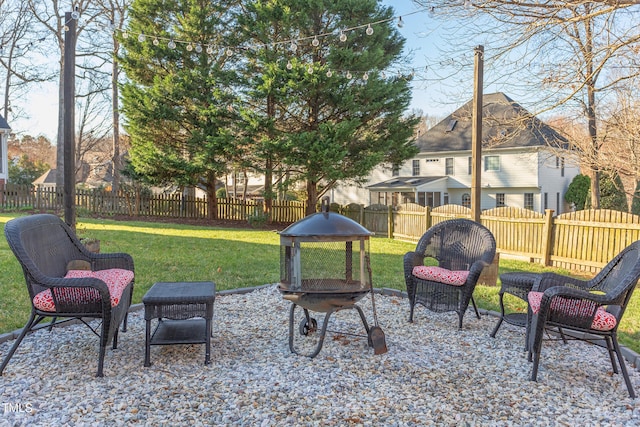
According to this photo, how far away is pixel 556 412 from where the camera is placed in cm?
230

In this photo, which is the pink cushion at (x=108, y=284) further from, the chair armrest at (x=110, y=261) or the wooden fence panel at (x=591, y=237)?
the wooden fence panel at (x=591, y=237)

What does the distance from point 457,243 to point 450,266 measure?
25 cm

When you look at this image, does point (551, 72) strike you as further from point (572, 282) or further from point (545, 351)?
point (545, 351)

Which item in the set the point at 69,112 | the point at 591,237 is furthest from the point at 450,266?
the point at 69,112

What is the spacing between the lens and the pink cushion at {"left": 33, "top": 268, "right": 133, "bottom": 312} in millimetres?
2717

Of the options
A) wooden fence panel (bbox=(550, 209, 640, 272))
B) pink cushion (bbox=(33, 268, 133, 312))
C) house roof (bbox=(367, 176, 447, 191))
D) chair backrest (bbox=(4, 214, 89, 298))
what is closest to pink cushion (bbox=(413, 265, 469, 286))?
pink cushion (bbox=(33, 268, 133, 312))

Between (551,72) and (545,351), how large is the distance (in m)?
4.06

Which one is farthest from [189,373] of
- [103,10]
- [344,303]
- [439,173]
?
[439,173]

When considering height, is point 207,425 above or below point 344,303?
below

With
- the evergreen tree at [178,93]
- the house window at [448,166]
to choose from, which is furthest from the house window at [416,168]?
the evergreen tree at [178,93]

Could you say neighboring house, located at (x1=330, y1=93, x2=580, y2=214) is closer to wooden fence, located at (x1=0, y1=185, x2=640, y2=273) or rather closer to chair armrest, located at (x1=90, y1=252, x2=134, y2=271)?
wooden fence, located at (x1=0, y1=185, x2=640, y2=273)

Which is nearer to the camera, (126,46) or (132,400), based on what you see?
(132,400)

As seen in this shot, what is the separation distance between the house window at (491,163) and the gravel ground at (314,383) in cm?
1793

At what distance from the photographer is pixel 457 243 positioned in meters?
4.35
